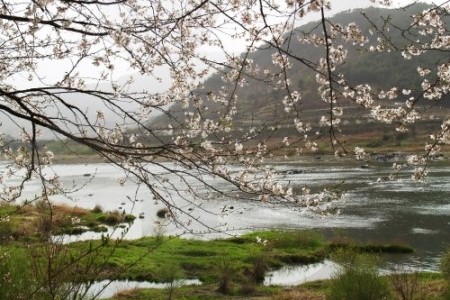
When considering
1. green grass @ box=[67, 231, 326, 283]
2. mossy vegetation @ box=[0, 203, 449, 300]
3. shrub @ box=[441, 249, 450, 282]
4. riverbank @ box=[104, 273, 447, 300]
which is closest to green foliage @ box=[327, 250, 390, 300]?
mossy vegetation @ box=[0, 203, 449, 300]

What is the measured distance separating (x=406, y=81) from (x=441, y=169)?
91417 millimetres

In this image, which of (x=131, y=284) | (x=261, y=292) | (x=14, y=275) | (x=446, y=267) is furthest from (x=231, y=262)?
(x=14, y=275)

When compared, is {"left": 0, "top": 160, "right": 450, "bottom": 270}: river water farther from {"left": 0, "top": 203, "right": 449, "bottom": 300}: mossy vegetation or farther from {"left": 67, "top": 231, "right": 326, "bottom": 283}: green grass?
{"left": 0, "top": 203, "right": 449, "bottom": 300}: mossy vegetation

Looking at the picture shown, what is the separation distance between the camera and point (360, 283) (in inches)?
448

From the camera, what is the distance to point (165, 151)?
15.7ft

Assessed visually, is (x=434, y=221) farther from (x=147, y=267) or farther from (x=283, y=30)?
(x=283, y=30)

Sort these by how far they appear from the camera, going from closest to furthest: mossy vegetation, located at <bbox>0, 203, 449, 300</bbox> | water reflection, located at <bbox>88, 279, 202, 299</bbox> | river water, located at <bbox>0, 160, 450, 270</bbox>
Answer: mossy vegetation, located at <bbox>0, 203, 449, 300</bbox> → water reflection, located at <bbox>88, 279, 202, 299</bbox> → river water, located at <bbox>0, 160, 450, 270</bbox>

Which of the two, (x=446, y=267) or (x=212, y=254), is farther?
(x=212, y=254)

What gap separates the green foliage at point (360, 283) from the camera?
1134 centimetres

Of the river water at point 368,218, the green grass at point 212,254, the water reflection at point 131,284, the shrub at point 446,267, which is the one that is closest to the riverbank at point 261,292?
the shrub at point 446,267

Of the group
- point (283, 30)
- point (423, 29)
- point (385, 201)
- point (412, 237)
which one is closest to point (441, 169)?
point (385, 201)

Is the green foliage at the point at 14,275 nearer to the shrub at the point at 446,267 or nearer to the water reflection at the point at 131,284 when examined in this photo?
the water reflection at the point at 131,284

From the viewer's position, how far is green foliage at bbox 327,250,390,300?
1134 centimetres

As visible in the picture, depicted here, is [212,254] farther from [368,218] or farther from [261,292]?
[368,218]
